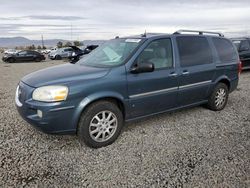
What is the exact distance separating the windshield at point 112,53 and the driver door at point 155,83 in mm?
245

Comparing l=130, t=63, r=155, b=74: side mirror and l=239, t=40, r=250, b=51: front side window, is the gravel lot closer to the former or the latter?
l=130, t=63, r=155, b=74: side mirror

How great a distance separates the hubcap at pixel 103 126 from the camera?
3707 mm

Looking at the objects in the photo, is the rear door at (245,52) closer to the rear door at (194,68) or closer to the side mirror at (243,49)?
the side mirror at (243,49)

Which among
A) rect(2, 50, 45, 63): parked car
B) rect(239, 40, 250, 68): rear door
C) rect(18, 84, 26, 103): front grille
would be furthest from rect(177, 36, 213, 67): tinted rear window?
rect(2, 50, 45, 63): parked car

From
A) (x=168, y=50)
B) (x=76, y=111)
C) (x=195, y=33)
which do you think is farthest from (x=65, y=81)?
(x=195, y=33)

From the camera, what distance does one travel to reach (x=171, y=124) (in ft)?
15.5

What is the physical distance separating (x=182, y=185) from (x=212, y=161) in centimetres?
75

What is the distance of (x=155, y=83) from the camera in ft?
13.7

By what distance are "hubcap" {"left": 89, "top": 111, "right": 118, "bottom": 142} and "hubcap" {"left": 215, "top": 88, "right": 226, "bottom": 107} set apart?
272cm

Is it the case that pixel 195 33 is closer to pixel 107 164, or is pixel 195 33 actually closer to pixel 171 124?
pixel 171 124

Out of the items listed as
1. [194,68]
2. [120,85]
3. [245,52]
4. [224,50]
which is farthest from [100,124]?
[245,52]

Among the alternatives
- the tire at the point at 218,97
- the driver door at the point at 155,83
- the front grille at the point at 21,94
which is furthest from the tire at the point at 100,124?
the tire at the point at 218,97

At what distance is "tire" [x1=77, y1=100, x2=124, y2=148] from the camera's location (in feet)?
11.8

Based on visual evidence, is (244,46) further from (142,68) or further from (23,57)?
(23,57)
